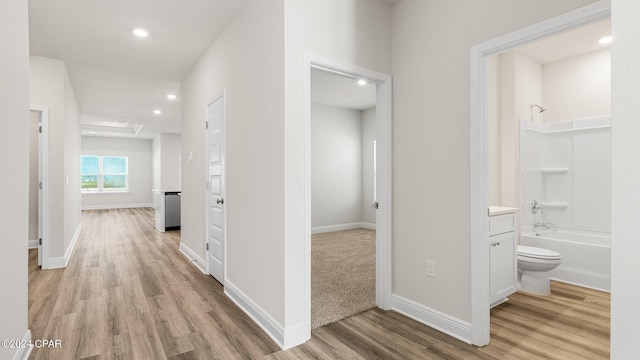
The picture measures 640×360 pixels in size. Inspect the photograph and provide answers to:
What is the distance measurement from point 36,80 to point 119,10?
2.10 meters

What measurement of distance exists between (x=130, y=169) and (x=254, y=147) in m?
11.3

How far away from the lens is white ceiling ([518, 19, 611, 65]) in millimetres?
3295

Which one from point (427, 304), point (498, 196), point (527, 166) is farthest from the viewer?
point (527, 166)

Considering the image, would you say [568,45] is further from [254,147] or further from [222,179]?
[222,179]

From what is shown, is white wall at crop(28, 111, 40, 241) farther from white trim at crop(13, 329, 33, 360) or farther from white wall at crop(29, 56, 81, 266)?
white trim at crop(13, 329, 33, 360)

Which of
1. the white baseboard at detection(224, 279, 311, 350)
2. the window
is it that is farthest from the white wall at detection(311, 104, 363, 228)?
the window

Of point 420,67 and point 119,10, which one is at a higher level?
point 119,10

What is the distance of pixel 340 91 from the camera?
220 inches

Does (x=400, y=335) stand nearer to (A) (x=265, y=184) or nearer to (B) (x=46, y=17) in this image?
(A) (x=265, y=184)

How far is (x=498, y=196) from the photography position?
3645mm

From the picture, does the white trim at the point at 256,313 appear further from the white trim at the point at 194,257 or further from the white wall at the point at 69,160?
the white wall at the point at 69,160

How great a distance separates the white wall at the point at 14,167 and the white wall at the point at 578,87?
5.40 m

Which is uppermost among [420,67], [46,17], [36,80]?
[46,17]

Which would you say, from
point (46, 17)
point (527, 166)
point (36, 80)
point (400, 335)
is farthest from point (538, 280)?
point (36, 80)
